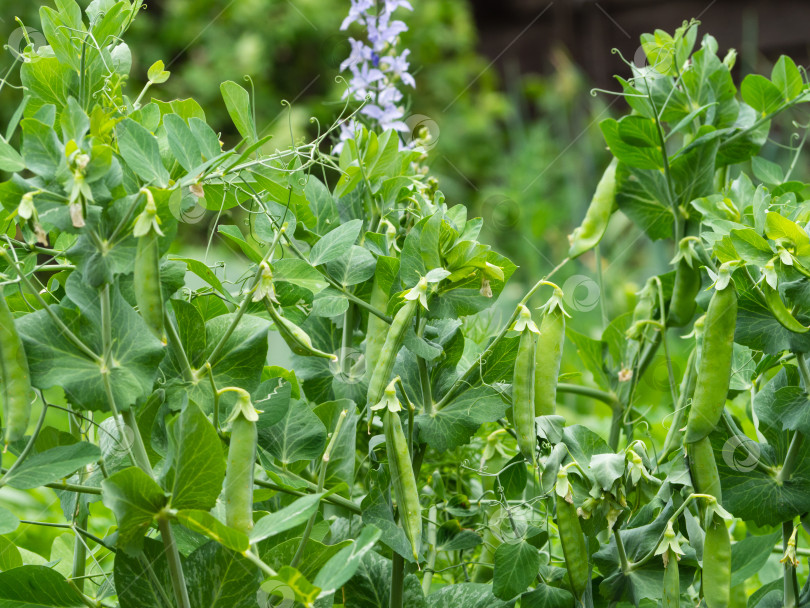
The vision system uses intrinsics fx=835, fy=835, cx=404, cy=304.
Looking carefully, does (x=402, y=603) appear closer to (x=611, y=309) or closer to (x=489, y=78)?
(x=611, y=309)

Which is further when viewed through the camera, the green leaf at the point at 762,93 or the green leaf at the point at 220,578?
the green leaf at the point at 762,93

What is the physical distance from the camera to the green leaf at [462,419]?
651 millimetres

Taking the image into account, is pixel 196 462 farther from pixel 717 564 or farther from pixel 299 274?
pixel 717 564

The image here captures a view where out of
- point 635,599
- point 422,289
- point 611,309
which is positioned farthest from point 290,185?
point 611,309

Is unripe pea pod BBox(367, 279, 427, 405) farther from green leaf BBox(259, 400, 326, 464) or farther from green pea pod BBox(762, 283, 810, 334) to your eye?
green pea pod BBox(762, 283, 810, 334)

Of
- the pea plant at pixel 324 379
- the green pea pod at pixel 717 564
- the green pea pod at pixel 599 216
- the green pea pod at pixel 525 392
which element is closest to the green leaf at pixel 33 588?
the pea plant at pixel 324 379

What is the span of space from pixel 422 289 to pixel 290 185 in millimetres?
138

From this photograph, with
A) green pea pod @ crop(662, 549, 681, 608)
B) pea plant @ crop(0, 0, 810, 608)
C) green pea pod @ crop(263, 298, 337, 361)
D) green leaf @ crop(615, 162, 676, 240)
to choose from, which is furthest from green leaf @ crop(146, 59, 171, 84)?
green pea pod @ crop(662, 549, 681, 608)

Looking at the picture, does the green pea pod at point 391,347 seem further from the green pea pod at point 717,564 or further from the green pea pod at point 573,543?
the green pea pod at point 717,564

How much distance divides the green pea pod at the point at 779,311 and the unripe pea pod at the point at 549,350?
0.49 ft

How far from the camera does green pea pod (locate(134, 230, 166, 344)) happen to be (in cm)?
51

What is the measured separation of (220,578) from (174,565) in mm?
38

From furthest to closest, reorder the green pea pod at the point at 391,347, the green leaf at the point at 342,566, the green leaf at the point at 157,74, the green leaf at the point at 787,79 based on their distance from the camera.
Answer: the green leaf at the point at 787,79 → the green leaf at the point at 157,74 → the green pea pod at the point at 391,347 → the green leaf at the point at 342,566

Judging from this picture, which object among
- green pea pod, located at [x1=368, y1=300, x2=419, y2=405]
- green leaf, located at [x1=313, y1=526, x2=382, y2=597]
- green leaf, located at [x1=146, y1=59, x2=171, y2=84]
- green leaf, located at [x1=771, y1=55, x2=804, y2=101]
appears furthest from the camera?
green leaf, located at [x1=771, y1=55, x2=804, y2=101]
